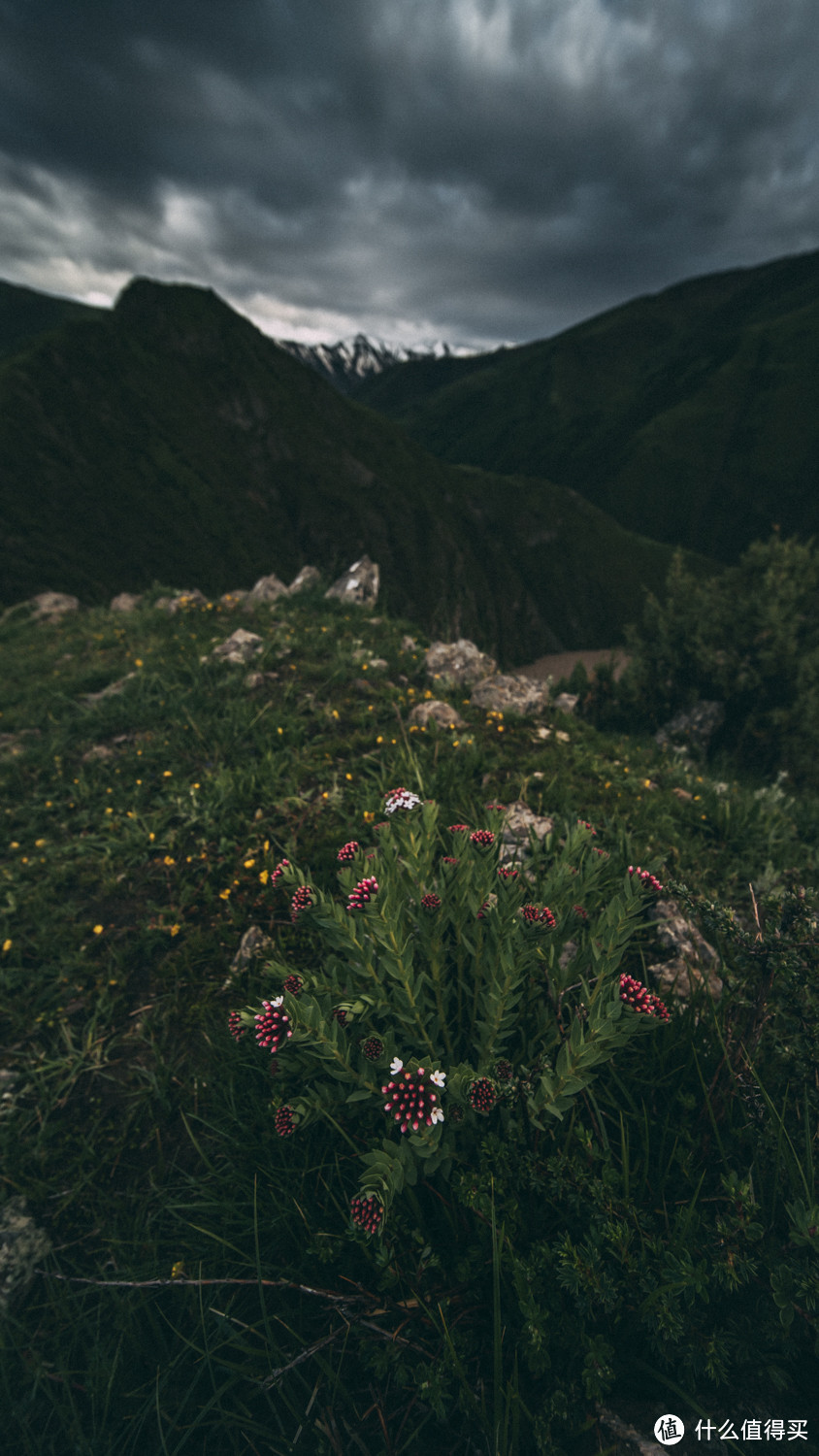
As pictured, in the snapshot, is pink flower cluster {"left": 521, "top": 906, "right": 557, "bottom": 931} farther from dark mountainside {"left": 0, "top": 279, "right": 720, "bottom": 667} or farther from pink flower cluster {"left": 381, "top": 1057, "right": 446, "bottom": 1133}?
dark mountainside {"left": 0, "top": 279, "right": 720, "bottom": 667}

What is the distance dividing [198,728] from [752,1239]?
576 centimetres

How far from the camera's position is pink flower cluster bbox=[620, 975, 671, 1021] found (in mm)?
1896

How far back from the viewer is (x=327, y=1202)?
2.17 meters

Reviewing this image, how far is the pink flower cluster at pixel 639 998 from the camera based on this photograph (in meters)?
1.90

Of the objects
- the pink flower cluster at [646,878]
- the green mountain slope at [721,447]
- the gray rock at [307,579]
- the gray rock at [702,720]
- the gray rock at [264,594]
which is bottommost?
the gray rock at [702,720]

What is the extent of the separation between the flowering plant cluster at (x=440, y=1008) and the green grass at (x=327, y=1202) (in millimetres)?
235

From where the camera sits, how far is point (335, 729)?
602 centimetres

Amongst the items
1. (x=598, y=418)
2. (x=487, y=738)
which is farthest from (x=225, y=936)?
(x=598, y=418)

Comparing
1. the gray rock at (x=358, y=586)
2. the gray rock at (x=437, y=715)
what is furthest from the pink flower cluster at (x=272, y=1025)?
the gray rock at (x=358, y=586)

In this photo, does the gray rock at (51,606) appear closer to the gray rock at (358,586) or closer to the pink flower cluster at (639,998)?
the gray rock at (358,586)

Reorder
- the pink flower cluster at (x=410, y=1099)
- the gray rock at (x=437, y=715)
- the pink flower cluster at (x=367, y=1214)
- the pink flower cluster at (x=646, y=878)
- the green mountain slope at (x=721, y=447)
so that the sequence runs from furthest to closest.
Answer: the green mountain slope at (x=721, y=447)
the gray rock at (x=437, y=715)
the pink flower cluster at (x=646, y=878)
the pink flower cluster at (x=410, y=1099)
the pink flower cluster at (x=367, y=1214)

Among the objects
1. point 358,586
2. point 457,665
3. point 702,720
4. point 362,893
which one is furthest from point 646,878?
point 702,720

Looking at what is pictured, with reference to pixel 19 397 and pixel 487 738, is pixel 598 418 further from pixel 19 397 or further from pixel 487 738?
pixel 487 738

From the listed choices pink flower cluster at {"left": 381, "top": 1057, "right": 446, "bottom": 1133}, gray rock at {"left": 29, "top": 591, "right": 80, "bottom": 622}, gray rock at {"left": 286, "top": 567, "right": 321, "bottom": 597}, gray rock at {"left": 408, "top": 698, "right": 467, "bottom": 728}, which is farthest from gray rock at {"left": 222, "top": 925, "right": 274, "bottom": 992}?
gray rock at {"left": 29, "top": 591, "right": 80, "bottom": 622}
